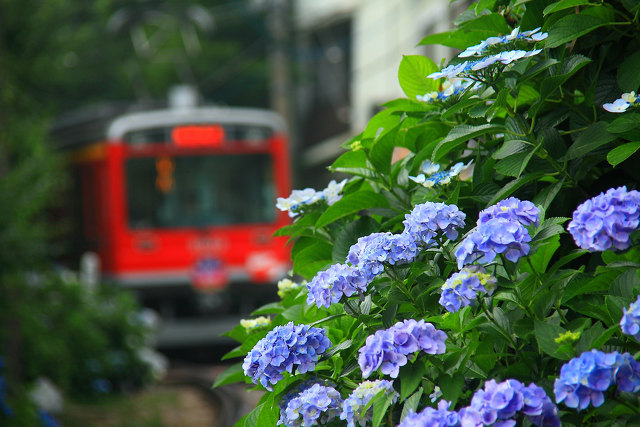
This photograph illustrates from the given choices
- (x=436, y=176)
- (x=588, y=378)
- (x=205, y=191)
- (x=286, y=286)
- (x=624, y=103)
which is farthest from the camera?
(x=205, y=191)

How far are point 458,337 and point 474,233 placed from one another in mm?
255

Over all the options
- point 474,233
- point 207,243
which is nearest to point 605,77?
point 474,233

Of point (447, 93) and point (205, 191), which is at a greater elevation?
point (447, 93)

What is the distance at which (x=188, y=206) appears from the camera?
10.1 meters

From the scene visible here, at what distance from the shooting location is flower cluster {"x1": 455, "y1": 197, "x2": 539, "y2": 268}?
4.12 ft

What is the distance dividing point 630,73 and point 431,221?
52 cm

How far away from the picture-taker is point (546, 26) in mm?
1641

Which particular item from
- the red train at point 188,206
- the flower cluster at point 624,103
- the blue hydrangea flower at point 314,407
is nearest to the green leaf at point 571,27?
the flower cluster at point 624,103

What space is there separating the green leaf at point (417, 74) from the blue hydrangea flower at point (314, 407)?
72 cm

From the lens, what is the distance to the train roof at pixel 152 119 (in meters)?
9.66

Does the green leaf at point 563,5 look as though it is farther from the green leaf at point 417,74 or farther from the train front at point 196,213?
the train front at point 196,213

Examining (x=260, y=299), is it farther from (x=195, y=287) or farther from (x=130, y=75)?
(x=130, y=75)

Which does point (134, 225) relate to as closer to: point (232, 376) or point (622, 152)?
point (232, 376)

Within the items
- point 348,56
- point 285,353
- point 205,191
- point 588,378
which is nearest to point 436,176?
point 285,353
